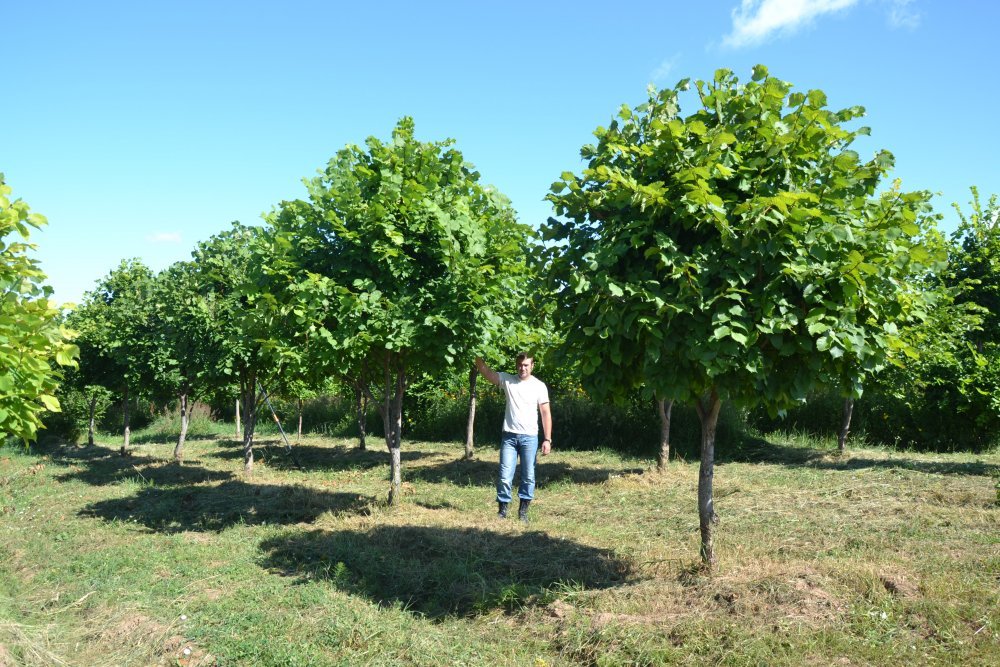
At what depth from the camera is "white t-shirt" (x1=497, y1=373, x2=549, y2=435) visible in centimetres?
784

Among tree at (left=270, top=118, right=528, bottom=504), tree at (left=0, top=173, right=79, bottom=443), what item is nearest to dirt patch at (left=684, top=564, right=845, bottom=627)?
tree at (left=270, top=118, right=528, bottom=504)

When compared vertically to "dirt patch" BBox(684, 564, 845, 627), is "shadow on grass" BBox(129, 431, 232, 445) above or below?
below

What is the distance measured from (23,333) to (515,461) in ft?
16.3

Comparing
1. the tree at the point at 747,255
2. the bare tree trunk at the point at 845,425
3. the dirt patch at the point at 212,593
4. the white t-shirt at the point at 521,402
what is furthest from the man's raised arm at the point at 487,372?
the bare tree trunk at the point at 845,425

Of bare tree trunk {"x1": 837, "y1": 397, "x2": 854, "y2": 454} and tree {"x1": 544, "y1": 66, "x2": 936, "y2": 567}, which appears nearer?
tree {"x1": 544, "y1": 66, "x2": 936, "y2": 567}

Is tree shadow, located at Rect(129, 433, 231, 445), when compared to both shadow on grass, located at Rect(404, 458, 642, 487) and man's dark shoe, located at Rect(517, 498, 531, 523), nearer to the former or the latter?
shadow on grass, located at Rect(404, 458, 642, 487)

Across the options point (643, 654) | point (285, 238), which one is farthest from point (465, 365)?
point (643, 654)

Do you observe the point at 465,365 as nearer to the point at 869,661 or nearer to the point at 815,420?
the point at 869,661

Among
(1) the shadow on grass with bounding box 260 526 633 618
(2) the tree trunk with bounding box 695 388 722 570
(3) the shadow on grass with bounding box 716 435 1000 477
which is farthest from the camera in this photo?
(3) the shadow on grass with bounding box 716 435 1000 477

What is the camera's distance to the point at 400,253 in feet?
25.2

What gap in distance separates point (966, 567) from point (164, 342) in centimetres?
1363

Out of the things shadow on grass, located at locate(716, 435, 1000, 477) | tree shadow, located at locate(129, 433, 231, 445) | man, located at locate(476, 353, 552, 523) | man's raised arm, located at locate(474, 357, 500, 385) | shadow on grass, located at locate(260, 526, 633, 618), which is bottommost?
tree shadow, located at locate(129, 433, 231, 445)

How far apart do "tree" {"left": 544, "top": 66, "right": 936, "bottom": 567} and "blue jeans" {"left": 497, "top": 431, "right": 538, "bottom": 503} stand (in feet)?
9.84

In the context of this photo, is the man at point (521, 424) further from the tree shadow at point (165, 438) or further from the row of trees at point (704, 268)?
the tree shadow at point (165, 438)
